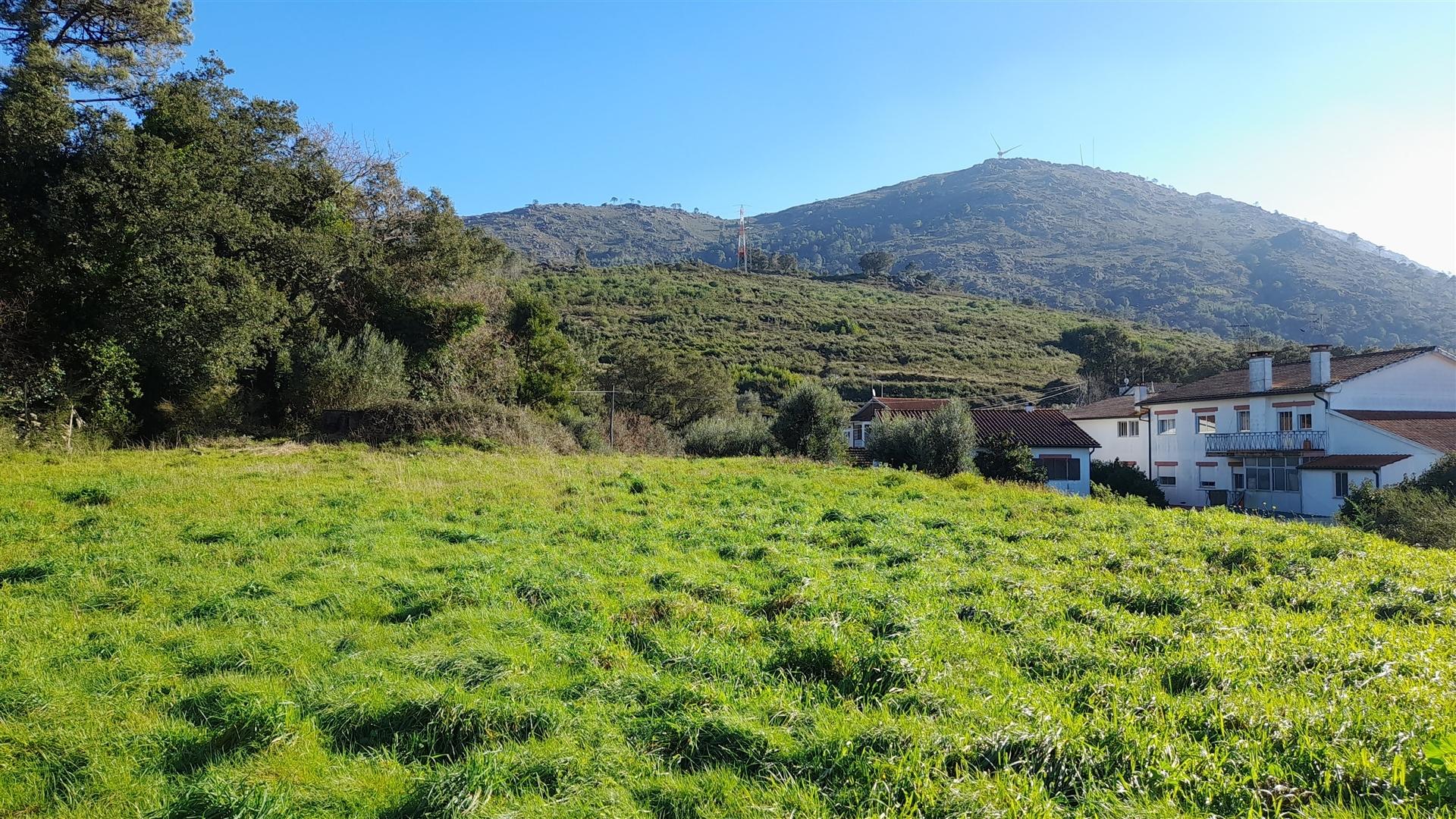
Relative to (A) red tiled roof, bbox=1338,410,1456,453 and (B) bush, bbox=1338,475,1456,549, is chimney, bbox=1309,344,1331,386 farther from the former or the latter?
(B) bush, bbox=1338,475,1456,549

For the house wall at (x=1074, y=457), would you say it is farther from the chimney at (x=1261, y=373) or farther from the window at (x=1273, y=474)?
the chimney at (x=1261, y=373)

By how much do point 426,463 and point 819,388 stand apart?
1794 centimetres

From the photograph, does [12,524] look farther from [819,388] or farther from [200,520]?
[819,388]

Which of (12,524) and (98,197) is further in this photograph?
(98,197)

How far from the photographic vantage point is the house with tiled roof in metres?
29.2

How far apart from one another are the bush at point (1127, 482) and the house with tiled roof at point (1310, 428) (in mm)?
2352

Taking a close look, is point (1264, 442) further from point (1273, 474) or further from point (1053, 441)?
point (1053, 441)

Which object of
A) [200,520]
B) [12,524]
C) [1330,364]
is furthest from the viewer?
[1330,364]

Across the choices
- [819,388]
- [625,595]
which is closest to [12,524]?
[625,595]

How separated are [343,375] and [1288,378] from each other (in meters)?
41.5

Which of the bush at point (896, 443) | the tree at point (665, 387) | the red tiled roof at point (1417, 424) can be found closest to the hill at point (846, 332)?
the tree at point (665, 387)

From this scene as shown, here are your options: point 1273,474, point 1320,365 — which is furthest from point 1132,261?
point 1273,474

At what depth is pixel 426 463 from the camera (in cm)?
1723

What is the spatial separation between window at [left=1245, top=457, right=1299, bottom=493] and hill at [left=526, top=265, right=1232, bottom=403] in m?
21.7
